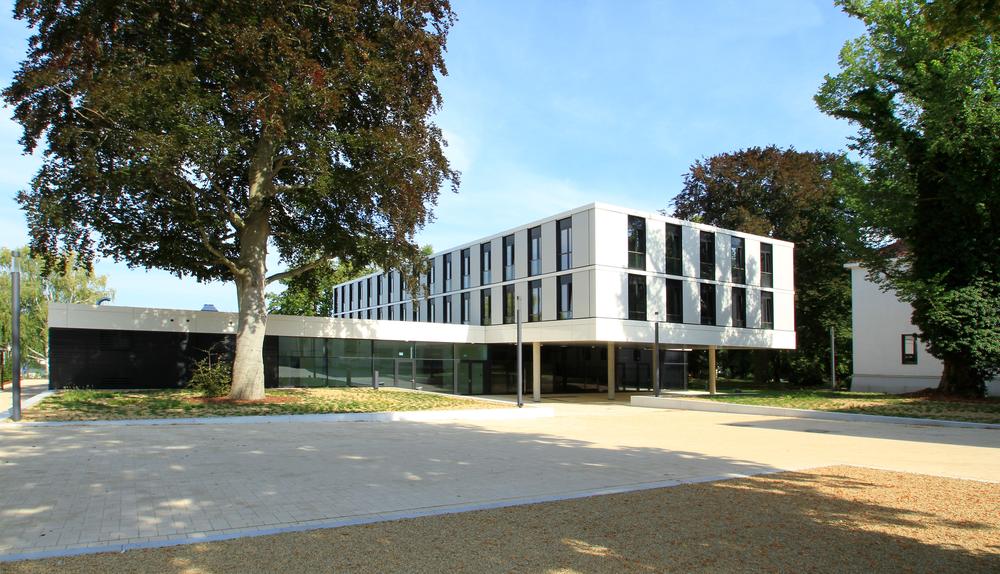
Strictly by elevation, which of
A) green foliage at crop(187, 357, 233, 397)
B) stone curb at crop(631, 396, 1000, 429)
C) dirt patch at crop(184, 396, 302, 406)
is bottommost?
stone curb at crop(631, 396, 1000, 429)

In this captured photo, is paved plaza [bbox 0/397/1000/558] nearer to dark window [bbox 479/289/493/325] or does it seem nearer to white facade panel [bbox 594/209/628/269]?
white facade panel [bbox 594/209/628/269]

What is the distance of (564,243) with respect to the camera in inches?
1291

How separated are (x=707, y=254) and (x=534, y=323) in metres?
10.4

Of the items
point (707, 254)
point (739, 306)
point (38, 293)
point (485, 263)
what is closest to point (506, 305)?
point (485, 263)

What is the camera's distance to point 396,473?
968cm

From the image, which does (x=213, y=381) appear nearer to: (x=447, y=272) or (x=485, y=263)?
(x=485, y=263)

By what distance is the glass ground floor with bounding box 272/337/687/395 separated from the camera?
104 feet

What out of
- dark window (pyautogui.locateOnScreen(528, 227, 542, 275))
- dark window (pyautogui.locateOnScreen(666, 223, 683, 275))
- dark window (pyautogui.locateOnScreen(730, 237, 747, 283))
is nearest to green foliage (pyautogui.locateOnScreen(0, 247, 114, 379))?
dark window (pyautogui.locateOnScreen(528, 227, 542, 275))

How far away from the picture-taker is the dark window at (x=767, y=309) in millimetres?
38469

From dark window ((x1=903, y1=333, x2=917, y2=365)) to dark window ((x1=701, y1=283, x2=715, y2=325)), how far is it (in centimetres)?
1108

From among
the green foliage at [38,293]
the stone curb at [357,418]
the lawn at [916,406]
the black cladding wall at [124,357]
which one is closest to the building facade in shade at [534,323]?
the black cladding wall at [124,357]

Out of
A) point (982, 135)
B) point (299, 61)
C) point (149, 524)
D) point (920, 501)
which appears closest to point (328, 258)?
point (299, 61)

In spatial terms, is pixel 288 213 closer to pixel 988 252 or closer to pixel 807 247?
pixel 988 252

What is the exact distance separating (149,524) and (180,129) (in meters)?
13.5
